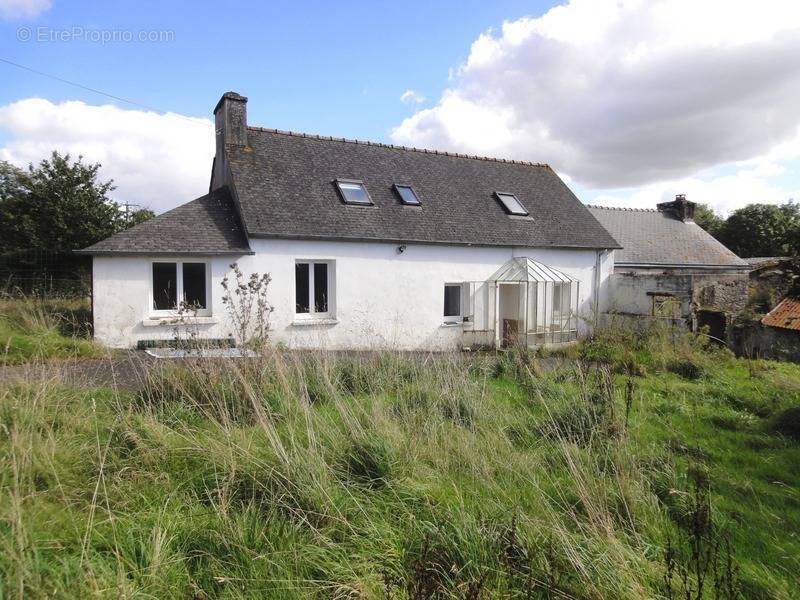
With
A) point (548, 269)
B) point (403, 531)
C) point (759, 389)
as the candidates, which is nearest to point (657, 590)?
point (403, 531)

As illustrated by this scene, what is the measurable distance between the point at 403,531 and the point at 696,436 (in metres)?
4.35

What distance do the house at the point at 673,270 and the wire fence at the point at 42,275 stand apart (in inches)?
737

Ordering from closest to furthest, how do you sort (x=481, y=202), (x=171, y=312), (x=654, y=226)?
(x=171, y=312), (x=481, y=202), (x=654, y=226)

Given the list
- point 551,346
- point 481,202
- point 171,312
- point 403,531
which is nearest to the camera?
point 403,531

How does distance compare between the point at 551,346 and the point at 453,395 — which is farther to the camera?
the point at 551,346

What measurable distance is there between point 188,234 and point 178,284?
132cm

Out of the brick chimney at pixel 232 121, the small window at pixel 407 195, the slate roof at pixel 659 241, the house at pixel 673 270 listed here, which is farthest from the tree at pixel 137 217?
the slate roof at pixel 659 241

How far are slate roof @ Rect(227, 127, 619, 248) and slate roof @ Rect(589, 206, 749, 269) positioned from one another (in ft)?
20.8

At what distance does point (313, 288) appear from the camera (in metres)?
14.5

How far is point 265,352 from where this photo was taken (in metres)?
5.95

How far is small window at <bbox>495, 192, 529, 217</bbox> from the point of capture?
1827 centimetres

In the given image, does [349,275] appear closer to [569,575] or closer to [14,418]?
[14,418]

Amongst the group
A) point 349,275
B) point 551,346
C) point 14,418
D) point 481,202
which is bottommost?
point 551,346

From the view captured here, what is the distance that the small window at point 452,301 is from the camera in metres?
16.7
